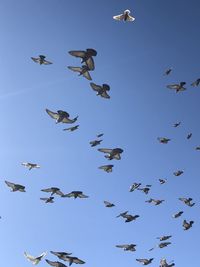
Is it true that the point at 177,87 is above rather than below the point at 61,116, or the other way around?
above

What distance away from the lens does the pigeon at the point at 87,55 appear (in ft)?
103

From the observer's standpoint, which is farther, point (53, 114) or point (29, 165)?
point (29, 165)

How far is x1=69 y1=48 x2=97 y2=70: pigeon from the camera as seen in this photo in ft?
103

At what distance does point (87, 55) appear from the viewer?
105 feet

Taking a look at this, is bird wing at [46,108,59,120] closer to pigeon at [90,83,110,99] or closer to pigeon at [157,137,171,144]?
pigeon at [90,83,110,99]

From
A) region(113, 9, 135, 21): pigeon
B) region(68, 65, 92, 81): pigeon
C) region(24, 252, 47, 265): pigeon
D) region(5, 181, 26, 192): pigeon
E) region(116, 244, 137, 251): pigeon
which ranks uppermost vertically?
region(113, 9, 135, 21): pigeon

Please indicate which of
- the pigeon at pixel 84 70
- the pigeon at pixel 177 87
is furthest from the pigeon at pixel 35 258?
the pigeon at pixel 177 87

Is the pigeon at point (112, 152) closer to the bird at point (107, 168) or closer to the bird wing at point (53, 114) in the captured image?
the bird at point (107, 168)

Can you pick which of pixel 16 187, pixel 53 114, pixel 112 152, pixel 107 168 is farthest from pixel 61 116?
pixel 16 187

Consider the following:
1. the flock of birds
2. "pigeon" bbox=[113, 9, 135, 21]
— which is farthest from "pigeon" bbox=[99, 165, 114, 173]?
"pigeon" bbox=[113, 9, 135, 21]

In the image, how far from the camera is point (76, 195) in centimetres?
4206

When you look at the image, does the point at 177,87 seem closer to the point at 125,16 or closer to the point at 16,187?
the point at 125,16

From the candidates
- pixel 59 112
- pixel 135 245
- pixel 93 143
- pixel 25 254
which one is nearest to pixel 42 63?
pixel 59 112

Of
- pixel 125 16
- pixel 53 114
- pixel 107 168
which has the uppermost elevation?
pixel 125 16
